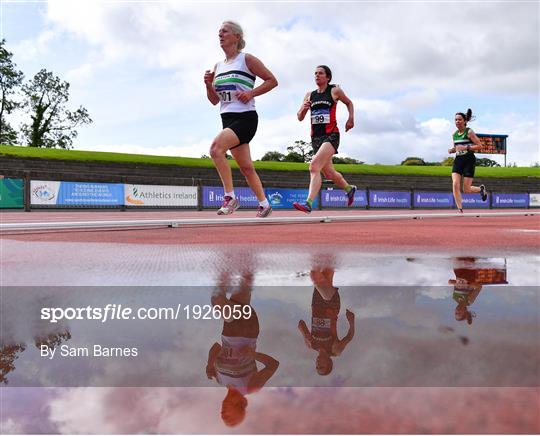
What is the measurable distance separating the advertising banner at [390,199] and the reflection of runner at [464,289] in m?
26.3

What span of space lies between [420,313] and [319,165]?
16.8 ft

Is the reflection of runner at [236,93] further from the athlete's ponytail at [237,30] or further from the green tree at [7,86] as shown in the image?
the green tree at [7,86]

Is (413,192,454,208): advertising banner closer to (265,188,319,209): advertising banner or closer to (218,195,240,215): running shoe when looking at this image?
(265,188,319,209): advertising banner

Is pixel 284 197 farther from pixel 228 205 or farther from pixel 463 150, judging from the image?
pixel 228 205

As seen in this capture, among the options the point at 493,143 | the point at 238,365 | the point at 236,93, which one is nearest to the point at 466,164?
the point at 236,93

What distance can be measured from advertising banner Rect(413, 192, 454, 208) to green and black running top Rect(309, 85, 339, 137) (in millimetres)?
25160

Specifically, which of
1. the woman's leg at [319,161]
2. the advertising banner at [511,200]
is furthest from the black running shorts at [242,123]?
the advertising banner at [511,200]

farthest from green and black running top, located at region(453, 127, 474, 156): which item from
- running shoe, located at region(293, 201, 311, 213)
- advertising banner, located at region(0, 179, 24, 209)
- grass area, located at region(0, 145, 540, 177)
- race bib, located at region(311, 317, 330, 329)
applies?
grass area, located at region(0, 145, 540, 177)

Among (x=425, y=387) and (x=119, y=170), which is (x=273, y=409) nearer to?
(x=425, y=387)

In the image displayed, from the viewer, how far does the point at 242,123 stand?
527 cm

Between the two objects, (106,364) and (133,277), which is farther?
(133,277)

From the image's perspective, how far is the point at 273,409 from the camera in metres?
0.86

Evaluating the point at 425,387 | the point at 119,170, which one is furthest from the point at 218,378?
the point at 119,170

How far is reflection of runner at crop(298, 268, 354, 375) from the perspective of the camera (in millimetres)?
1153
